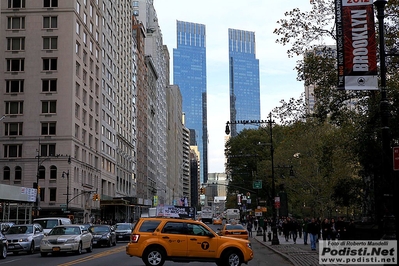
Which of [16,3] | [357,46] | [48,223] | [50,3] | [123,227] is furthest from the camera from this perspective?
[16,3]

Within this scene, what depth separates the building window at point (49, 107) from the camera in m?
74.8

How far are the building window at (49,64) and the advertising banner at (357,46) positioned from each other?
2495 inches

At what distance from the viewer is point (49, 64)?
75.6 m

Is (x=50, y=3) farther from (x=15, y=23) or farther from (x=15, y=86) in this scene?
(x=15, y=86)

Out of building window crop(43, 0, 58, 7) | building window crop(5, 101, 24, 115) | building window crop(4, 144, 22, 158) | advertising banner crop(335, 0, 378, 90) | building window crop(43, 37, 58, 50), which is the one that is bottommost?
advertising banner crop(335, 0, 378, 90)

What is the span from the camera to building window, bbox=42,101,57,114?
7481cm

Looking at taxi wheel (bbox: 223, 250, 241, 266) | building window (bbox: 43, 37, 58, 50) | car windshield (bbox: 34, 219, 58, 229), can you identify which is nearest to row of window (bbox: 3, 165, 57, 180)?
building window (bbox: 43, 37, 58, 50)

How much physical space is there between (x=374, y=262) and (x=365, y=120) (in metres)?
10.4

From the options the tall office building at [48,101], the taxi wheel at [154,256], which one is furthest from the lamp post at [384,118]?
the tall office building at [48,101]

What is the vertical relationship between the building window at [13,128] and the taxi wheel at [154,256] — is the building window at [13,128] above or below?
above

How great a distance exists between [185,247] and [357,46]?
905cm

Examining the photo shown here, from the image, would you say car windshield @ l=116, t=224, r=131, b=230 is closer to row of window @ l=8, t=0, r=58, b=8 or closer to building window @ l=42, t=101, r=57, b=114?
building window @ l=42, t=101, r=57, b=114

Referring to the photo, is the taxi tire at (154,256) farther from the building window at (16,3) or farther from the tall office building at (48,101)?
the building window at (16,3)

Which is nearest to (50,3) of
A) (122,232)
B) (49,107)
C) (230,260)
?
(49,107)
